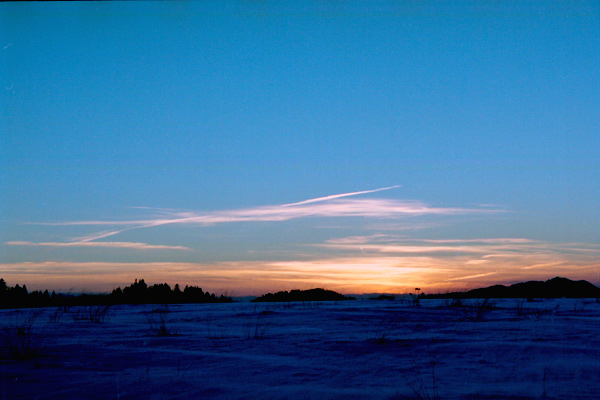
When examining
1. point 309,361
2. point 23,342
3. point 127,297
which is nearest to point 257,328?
point 309,361

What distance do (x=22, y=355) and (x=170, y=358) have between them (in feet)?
3.12

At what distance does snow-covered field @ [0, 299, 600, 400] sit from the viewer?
2.65 metres

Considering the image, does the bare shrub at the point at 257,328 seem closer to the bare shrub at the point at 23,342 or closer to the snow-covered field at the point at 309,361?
the snow-covered field at the point at 309,361

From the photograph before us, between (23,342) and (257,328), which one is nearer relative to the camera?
(23,342)

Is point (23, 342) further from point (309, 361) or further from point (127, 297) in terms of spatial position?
point (127, 297)

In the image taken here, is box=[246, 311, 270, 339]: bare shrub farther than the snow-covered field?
Yes

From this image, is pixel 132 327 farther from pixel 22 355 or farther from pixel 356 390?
pixel 356 390

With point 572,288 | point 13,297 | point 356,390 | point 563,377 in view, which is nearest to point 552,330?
point 563,377

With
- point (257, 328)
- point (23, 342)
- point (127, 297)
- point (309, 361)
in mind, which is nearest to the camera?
point (309, 361)

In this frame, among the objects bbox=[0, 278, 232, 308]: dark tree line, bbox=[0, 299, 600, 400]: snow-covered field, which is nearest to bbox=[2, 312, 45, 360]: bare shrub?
bbox=[0, 299, 600, 400]: snow-covered field

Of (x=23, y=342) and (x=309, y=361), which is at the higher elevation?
(x=23, y=342)

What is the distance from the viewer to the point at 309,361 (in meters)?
3.47

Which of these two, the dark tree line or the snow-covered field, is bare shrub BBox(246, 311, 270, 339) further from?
the dark tree line

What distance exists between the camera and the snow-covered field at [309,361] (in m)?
2.65
